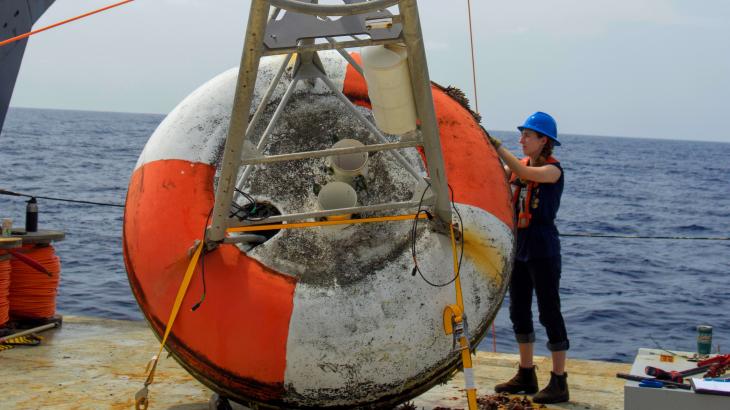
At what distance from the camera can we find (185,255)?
413 cm

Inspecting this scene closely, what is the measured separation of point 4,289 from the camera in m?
5.92

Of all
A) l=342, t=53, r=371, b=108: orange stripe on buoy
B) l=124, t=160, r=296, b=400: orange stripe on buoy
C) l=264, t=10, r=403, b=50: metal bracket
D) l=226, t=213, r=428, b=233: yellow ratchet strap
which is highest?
l=264, t=10, r=403, b=50: metal bracket

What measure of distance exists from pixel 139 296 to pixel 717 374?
2532 mm

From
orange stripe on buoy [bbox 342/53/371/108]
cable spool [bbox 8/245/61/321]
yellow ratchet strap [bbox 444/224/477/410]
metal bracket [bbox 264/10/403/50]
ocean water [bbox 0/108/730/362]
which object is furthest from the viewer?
ocean water [bbox 0/108/730/362]

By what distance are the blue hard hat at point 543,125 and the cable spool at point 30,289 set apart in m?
3.19

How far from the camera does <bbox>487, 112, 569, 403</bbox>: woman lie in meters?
4.84

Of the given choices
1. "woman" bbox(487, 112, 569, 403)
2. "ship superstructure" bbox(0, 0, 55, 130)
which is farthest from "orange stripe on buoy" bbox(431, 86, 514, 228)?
"ship superstructure" bbox(0, 0, 55, 130)

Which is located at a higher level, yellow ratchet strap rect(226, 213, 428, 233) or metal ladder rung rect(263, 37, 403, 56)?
metal ladder rung rect(263, 37, 403, 56)

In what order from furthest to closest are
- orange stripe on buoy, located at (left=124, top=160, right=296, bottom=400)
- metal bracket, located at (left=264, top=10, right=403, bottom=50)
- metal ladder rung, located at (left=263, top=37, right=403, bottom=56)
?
1. orange stripe on buoy, located at (left=124, top=160, right=296, bottom=400)
2. metal bracket, located at (left=264, top=10, right=403, bottom=50)
3. metal ladder rung, located at (left=263, top=37, right=403, bottom=56)

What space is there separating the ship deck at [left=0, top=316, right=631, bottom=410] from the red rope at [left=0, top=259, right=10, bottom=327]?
0.28m

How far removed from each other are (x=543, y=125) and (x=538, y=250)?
626mm

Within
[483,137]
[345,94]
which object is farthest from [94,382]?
[483,137]

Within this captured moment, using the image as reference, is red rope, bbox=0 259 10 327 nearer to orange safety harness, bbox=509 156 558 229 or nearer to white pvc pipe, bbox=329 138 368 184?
white pvc pipe, bbox=329 138 368 184

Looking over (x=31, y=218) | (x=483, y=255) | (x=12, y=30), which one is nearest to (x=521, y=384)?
(x=483, y=255)
